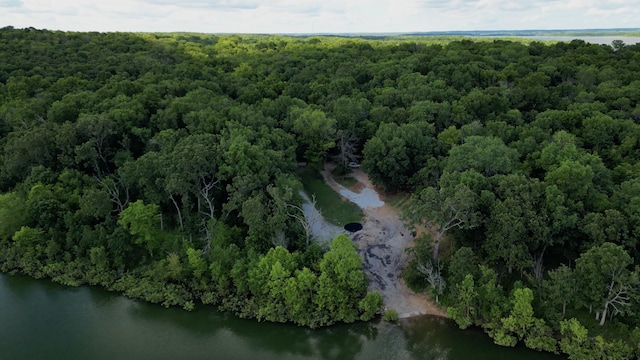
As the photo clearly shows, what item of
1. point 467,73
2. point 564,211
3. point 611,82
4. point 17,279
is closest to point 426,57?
point 467,73

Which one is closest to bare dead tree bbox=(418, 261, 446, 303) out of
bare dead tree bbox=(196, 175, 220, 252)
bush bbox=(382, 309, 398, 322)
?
bush bbox=(382, 309, 398, 322)

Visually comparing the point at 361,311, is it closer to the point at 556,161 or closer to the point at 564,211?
the point at 564,211

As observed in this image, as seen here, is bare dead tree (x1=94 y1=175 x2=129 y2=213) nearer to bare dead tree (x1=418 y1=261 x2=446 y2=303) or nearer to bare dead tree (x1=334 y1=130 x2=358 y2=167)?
bare dead tree (x1=334 y1=130 x2=358 y2=167)

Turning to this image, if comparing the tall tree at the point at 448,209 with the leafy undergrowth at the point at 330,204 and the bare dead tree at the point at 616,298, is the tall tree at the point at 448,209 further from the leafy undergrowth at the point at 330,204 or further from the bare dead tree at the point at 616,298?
the leafy undergrowth at the point at 330,204

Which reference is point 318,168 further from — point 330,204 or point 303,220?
point 303,220

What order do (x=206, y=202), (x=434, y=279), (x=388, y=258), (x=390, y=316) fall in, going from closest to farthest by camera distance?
(x=390, y=316)
(x=434, y=279)
(x=388, y=258)
(x=206, y=202)

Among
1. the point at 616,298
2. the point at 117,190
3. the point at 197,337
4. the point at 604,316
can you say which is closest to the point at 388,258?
the point at 604,316

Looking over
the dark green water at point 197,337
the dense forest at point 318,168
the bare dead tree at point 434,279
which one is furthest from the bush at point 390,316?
the bare dead tree at point 434,279
